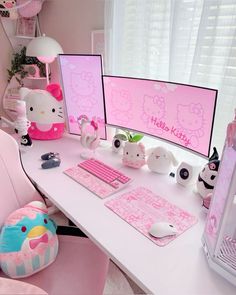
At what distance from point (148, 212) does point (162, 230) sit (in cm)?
12

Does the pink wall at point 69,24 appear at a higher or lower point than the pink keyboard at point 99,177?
higher

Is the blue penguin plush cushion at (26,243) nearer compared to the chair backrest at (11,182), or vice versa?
the blue penguin plush cushion at (26,243)

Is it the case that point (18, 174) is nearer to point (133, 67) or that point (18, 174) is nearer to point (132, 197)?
point (132, 197)

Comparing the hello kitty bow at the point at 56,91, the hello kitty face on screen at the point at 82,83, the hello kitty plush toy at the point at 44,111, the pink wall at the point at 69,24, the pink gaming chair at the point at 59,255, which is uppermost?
the pink wall at the point at 69,24

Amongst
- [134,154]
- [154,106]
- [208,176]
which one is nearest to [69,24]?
[154,106]

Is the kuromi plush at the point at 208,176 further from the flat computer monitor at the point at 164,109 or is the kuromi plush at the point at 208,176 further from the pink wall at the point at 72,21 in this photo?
the pink wall at the point at 72,21

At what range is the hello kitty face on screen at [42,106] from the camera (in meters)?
1.43

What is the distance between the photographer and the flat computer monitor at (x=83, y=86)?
4.25 ft

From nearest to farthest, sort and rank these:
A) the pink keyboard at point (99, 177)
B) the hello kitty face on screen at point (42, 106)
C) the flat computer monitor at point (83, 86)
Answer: the pink keyboard at point (99, 177) → the flat computer monitor at point (83, 86) → the hello kitty face on screen at point (42, 106)

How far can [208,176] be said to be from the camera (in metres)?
0.94

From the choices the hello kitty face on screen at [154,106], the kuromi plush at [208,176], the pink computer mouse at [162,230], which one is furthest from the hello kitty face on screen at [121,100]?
the pink computer mouse at [162,230]

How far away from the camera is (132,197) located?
3.12 ft

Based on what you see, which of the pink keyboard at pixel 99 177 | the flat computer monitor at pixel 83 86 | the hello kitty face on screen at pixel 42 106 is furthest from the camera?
the hello kitty face on screen at pixel 42 106

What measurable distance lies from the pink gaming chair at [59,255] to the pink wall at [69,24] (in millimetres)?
1053
